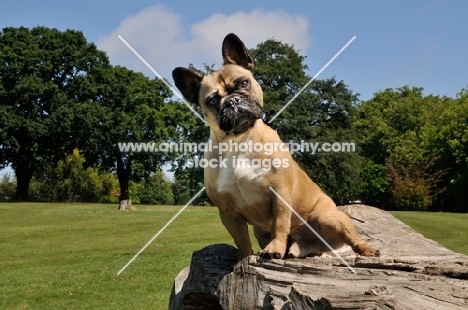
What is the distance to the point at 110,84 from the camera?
141 feet

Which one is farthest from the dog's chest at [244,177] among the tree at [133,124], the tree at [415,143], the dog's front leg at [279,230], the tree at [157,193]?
the tree at [157,193]

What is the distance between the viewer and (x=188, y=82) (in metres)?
4.68

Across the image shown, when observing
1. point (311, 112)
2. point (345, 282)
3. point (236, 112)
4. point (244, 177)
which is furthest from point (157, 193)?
point (345, 282)

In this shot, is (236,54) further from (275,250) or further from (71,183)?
(71,183)

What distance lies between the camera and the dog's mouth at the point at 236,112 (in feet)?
14.1

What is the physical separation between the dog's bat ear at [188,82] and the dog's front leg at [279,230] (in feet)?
3.82

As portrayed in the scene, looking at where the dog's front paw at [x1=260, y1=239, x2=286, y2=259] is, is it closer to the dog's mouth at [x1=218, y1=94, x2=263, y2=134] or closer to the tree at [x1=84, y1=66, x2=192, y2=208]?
the dog's mouth at [x1=218, y1=94, x2=263, y2=134]

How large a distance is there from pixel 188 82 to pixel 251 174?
1.00m

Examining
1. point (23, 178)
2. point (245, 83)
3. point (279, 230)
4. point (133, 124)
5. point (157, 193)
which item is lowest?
point (279, 230)

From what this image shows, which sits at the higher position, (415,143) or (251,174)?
(415,143)

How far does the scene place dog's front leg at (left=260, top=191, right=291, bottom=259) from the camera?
14.6 ft

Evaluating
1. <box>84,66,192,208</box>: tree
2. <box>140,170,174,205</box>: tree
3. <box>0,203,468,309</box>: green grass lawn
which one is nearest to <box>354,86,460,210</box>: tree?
<box>0,203,468,309</box>: green grass lawn

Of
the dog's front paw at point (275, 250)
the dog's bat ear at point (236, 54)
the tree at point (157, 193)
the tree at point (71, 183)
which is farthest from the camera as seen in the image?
the tree at point (157, 193)

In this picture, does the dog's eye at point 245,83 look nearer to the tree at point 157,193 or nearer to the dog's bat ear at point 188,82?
the dog's bat ear at point 188,82
